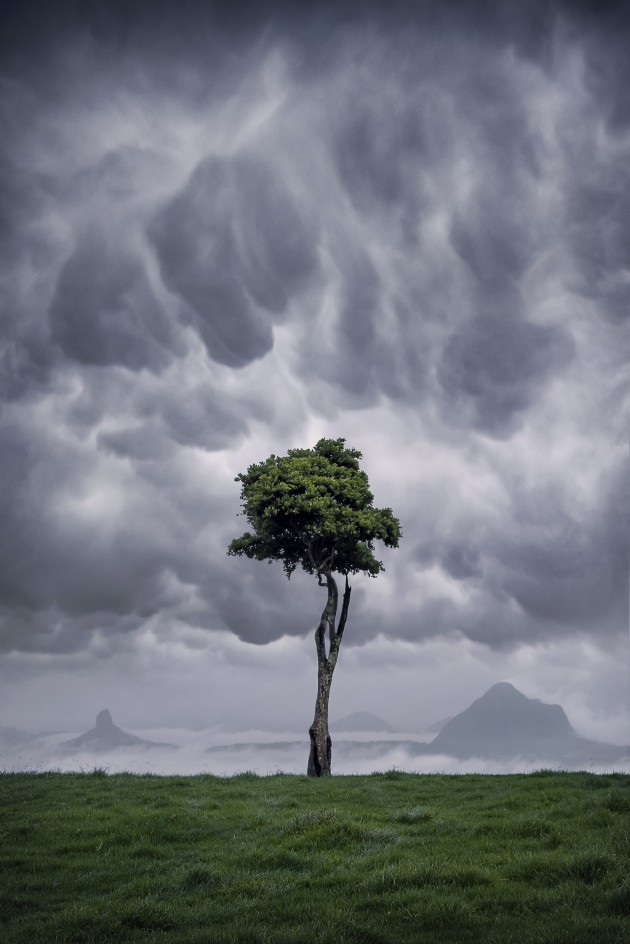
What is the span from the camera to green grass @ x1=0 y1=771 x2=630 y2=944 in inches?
421

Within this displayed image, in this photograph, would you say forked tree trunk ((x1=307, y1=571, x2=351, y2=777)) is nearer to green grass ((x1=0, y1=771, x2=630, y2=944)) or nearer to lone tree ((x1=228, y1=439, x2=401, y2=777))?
lone tree ((x1=228, y1=439, x2=401, y2=777))

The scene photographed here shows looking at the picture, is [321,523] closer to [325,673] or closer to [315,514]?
[315,514]

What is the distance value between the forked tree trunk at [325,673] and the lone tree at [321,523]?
54 millimetres

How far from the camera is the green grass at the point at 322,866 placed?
1070 cm

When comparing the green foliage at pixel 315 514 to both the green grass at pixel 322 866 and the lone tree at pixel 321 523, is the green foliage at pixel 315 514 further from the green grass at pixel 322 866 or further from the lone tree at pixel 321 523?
the green grass at pixel 322 866

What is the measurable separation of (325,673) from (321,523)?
894cm

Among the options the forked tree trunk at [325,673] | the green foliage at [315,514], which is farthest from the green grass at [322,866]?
the green foliage at [315,514]

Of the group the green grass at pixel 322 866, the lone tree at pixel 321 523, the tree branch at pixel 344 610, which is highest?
the lone tree at pixel 321 523

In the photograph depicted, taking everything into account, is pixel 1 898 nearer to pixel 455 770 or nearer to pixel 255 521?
pixel 455 770

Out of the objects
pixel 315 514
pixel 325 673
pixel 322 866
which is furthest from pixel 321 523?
pixel 322 866

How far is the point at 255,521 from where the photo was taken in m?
43.3

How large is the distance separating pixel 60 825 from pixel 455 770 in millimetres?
19697

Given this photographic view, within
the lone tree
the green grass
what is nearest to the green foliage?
the lone tree

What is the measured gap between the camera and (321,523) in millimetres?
41000
